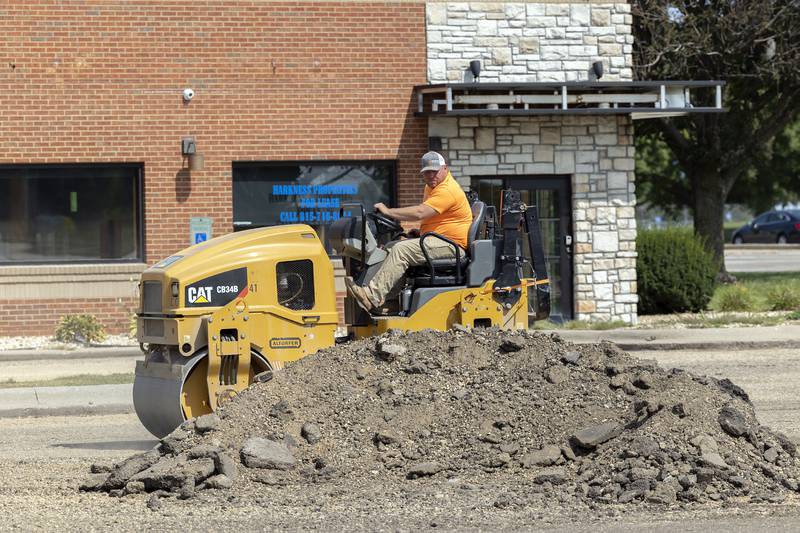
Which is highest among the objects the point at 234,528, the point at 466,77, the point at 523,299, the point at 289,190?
the point at 466,77

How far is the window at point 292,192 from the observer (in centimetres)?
1992

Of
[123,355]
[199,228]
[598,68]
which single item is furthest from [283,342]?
[598,68]

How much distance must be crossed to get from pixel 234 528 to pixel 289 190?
13.1 meters

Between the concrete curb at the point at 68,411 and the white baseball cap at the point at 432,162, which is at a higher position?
the white baseball cap at the point at 432,162

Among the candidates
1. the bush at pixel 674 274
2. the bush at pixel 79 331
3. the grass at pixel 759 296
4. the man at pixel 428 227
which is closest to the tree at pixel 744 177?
the grass at pixel 759 296

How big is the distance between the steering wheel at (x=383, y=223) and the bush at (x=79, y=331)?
908 cm

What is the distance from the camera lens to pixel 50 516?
7.58 m

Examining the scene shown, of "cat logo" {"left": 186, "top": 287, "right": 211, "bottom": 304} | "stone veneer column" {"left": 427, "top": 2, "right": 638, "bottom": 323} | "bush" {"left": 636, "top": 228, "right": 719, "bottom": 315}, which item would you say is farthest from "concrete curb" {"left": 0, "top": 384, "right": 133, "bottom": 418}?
"bush" {"left": 636, "top": 228, "right": 719, "bottom": 315}

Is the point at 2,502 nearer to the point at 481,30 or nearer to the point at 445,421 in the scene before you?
the point at 445,421

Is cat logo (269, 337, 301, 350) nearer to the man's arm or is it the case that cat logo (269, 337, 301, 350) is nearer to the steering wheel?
the man's arm

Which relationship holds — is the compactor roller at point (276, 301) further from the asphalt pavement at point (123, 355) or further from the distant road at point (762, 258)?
the distant road at point (762, 258)

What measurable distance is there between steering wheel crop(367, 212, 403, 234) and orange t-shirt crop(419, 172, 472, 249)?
1.18ft

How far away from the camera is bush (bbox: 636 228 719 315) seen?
2212cm

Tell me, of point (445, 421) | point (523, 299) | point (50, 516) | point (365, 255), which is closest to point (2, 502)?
point (50, 516)
